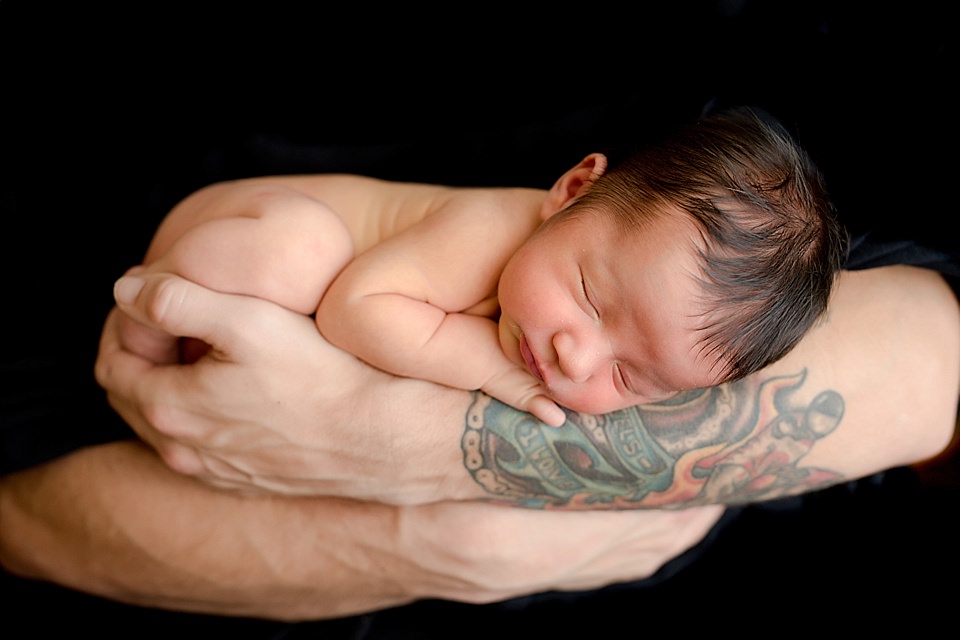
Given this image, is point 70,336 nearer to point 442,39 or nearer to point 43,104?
point 43,104

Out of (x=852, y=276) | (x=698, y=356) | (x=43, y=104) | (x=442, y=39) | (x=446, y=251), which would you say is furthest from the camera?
(x=442, y=39)

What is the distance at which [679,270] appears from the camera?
3.36 feet

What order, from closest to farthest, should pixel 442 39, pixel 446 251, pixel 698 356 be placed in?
pixel 698 356 → pixel 446 251 → pixel 442 39

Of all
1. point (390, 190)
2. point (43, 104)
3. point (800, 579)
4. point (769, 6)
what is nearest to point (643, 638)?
point (800, 579)

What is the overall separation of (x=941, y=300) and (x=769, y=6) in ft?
2.00

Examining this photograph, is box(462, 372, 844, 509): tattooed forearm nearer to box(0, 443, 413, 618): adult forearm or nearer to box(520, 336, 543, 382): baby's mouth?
box(520, 336, 543, 382): baby's mouth

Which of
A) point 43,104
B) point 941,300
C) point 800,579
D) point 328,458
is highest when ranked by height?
point 43,104

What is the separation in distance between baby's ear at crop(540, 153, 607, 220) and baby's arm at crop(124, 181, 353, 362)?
1.14 ft

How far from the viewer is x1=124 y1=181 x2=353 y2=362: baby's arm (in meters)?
1.19

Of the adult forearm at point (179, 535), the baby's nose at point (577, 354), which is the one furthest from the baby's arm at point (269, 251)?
the baby's nose at point (577, 354)

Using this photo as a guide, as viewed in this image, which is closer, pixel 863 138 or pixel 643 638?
pixel 863 138

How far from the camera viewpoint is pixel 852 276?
132cm

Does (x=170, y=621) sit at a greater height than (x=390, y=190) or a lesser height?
lesser

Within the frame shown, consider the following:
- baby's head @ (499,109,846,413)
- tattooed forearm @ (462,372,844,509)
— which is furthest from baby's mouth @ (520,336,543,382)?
tattooed forearm @ (462,372,844,509)
